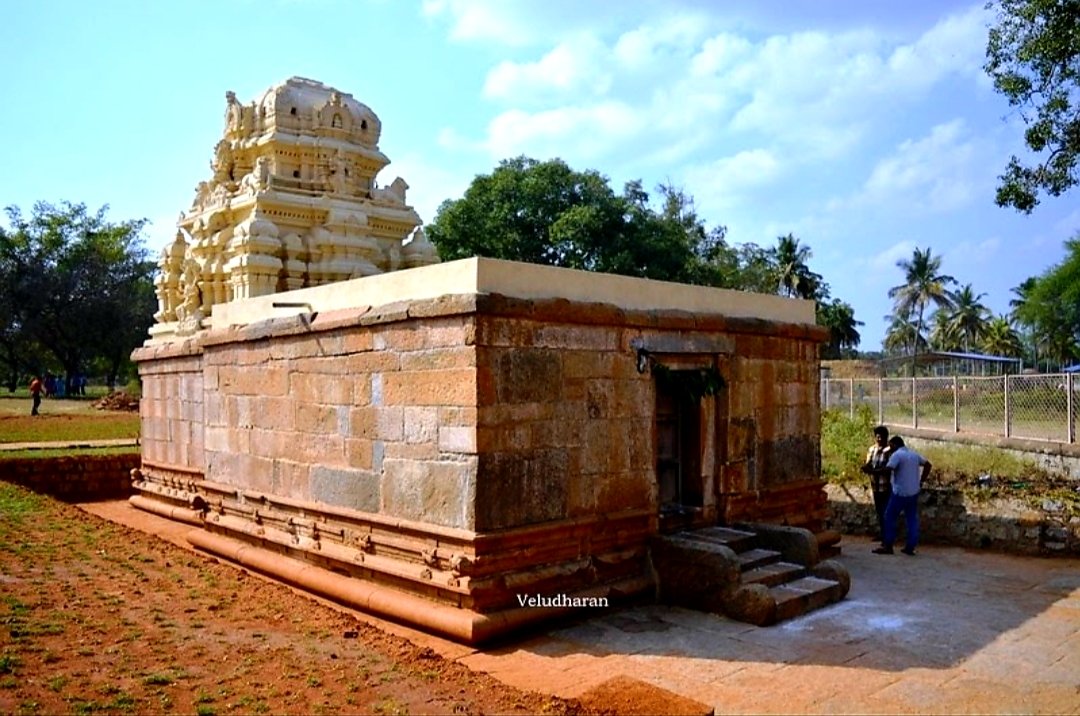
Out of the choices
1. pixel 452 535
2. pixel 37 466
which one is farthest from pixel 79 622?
pixel 37 466

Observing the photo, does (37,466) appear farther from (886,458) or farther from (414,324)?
(886,458)

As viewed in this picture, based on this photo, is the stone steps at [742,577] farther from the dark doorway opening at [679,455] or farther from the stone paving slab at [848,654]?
the dark doorway opening at [679,455]

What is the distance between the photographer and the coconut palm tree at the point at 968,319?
168ft

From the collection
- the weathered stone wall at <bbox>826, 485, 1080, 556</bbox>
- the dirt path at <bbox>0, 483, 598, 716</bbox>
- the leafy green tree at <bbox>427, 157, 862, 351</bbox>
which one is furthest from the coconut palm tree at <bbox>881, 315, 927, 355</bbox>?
the dirt path at <bbox>0, 483, 598, 716</bbox>

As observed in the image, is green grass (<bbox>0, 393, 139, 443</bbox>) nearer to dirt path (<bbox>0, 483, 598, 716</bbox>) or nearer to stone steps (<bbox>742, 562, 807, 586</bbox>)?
dirt path (<bbox>0, 483, 598, 716</bbox>)

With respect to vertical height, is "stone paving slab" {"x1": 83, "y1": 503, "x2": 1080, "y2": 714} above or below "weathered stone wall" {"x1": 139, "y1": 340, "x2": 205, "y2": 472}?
below

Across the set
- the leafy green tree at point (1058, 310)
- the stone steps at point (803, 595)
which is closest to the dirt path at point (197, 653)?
the stone steps at point (803, 595)

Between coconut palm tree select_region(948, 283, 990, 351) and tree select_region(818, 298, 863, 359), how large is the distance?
9007 millimetres

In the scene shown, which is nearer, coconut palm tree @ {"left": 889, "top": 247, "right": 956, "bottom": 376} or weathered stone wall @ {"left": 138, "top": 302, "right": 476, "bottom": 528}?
weathered stone wall @ {"left": 138, "top": 302, "right": 476, "bottom": 528}

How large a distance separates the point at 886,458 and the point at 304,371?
6444 mm

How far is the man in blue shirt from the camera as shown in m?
8.80

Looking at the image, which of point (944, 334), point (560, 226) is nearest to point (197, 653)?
point (560, 226)

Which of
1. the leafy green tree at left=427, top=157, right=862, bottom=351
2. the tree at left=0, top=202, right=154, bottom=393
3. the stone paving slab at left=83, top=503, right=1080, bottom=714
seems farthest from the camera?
the tree at left=0, top=202, right=154, bottom=393

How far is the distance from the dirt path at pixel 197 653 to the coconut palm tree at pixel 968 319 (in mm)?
52860
